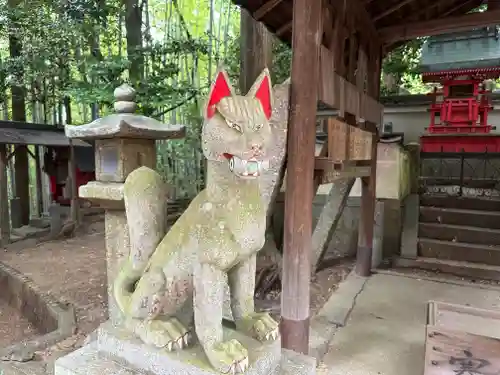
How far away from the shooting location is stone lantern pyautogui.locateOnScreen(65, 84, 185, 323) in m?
2.59

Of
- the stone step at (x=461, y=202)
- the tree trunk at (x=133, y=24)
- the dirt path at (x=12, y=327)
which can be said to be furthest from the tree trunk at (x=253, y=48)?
the dirt path at (x=12, y=327)

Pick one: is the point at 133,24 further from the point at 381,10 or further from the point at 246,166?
the point at 246,166

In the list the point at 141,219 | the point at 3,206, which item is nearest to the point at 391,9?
the point at 141,219

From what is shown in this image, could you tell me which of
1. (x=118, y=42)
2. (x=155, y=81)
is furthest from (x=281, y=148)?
(x=118, y=42)

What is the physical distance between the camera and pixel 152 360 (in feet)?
5.46

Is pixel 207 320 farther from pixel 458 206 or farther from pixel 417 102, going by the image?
pixel 417 102

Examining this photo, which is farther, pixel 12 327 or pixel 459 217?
pixel 459 217

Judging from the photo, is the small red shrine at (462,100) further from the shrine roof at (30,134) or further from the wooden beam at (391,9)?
the shrine roof at (30,134)

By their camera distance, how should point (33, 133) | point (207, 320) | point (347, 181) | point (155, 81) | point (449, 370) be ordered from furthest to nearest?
point (33, 133) → point (155, 81) → point (347, 181) → point (449, 370) → point (207, 320)

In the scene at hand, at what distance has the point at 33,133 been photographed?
353 inches

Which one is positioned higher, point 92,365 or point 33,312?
point 92,365

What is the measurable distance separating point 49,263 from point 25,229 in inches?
121

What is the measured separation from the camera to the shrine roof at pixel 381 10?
12.0ft

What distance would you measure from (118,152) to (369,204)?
13.2ft
